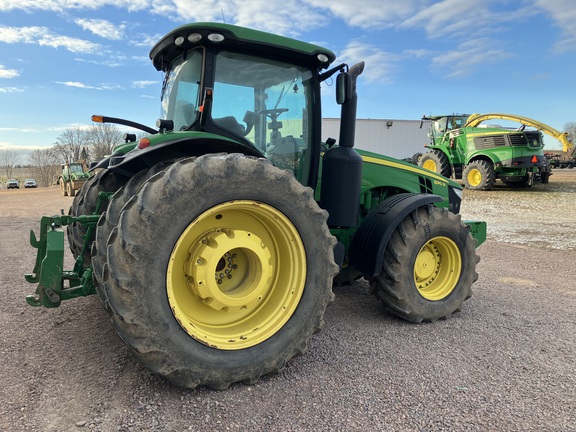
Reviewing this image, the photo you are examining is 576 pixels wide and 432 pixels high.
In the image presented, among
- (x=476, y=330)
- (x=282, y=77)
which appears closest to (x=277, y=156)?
(x=282, y=77)

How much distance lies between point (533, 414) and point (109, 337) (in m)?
2.88

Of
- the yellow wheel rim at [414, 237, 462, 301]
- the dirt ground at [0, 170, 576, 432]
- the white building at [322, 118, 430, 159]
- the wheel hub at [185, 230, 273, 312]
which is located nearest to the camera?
the dirt ground at [0, 170, 576, 432]

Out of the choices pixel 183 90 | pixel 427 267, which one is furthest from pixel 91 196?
pixel 427 267

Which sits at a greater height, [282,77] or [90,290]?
[282,77]

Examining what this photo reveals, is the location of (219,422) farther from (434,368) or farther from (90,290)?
(434,368)

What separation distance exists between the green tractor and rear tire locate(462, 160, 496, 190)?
13522 mm

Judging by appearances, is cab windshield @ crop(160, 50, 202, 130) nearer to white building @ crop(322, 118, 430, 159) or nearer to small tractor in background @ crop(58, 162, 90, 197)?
small tractor in background @ crop(58, 162, 90, 197)

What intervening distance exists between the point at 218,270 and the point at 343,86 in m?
1.71

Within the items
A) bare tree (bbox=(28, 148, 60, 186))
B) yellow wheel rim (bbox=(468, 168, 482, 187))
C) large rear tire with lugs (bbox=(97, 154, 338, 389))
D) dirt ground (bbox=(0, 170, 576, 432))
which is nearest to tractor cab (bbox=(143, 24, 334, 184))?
large rear tire with lugs (bbox=(97, 154, 338, 389))

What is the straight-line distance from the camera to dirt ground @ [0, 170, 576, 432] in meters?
2.36

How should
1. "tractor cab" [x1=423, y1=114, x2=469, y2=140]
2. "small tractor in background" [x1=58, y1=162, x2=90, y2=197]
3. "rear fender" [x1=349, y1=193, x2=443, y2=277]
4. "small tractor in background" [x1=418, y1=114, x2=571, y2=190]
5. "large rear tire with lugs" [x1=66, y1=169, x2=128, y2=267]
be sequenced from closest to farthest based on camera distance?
"rear fender" [x1=349, y1=193, x2=443, y2=277], "large rear tire with lugs" [x1=66, y1=169, x2=128, y2=267], "small tractor in background" [x1=418, y1=114, x2=571, y2=190], "tractor cab" [x1=423, y1=114, x2=469, y2=140], "small tractor in background" [x1=58, y1=162, x2=90, y2=197]

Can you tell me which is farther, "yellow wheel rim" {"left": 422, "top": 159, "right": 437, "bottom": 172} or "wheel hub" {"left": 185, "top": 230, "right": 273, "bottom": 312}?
"yellow wheel rim" {"left": 422, "top": 159, "right": 437, "bottom": 172}

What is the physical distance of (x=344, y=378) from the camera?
2.83 m

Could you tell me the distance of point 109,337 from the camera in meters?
3.42
